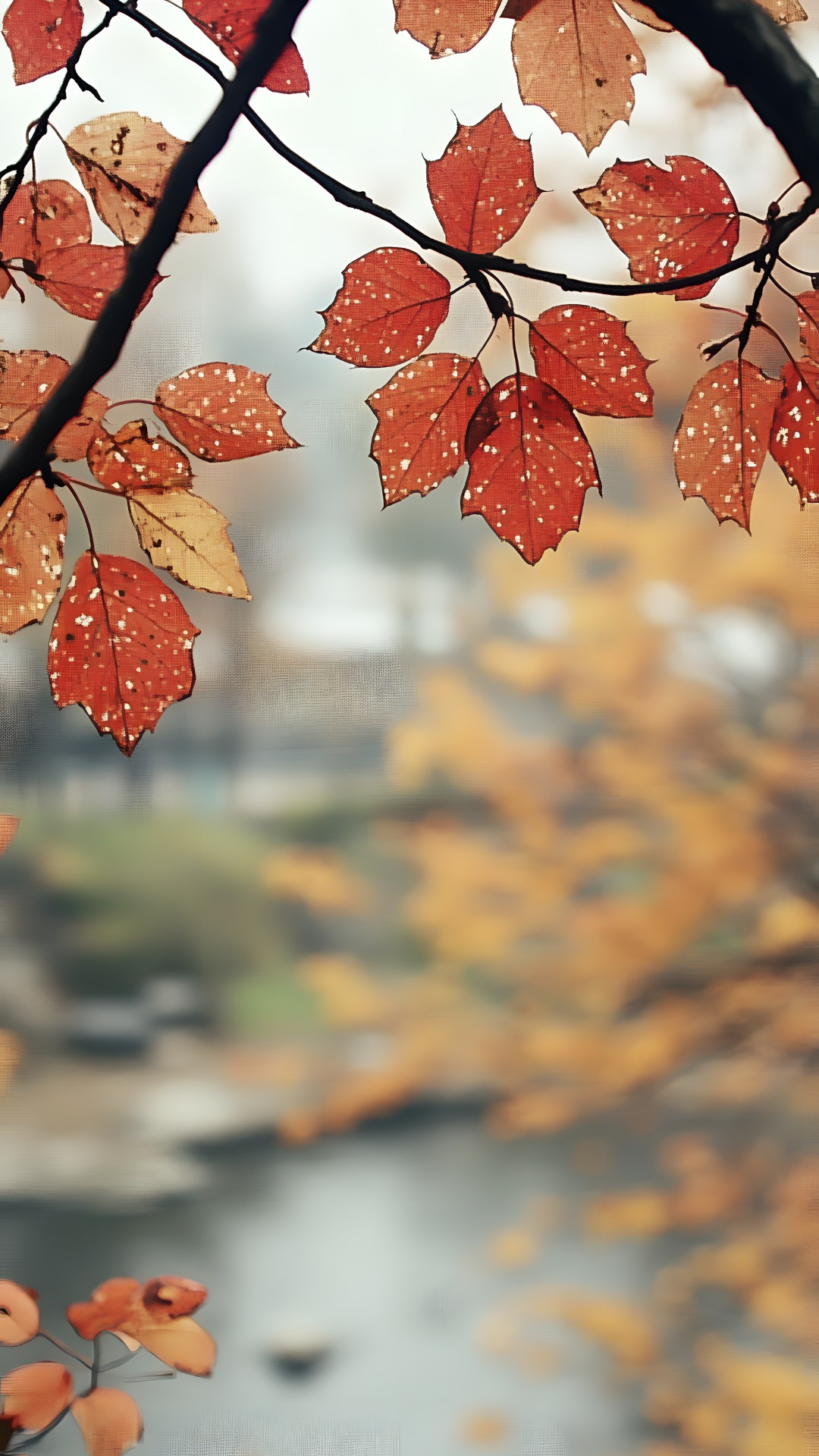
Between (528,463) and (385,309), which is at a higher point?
(385,309)

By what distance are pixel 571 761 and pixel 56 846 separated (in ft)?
1.26

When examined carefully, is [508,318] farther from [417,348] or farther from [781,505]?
[781,505]

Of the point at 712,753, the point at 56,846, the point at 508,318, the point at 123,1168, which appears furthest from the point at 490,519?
the point at 123,1168

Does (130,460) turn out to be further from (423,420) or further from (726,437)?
(726,437)

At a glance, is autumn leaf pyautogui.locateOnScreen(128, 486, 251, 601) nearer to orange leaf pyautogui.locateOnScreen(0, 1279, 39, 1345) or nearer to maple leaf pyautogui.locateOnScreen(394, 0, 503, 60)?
maple leaf pyautogui.locateOnScreen(394, 0, 503, 60)

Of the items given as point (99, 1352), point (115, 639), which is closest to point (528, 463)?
point (115, 639)

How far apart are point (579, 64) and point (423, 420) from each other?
10.8 inches

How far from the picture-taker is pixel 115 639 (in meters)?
0.67

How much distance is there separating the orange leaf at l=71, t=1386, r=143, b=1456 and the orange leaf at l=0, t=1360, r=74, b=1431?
2cm

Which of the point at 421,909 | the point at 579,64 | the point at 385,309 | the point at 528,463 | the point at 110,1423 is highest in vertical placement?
the point at 579,64

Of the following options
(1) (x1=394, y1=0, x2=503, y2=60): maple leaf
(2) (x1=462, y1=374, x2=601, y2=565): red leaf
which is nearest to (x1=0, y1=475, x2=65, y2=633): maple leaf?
(2) (x1=462, y1=374, x2=601, y2=565): red leaf

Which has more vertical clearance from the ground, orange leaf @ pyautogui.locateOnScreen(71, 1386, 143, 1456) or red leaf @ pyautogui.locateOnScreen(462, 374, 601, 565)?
red leaf @ pyautogui.locateOnScreen(462, 374, 601, 565)

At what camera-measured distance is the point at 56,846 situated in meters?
0.70

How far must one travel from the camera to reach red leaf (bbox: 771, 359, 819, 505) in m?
0.68
